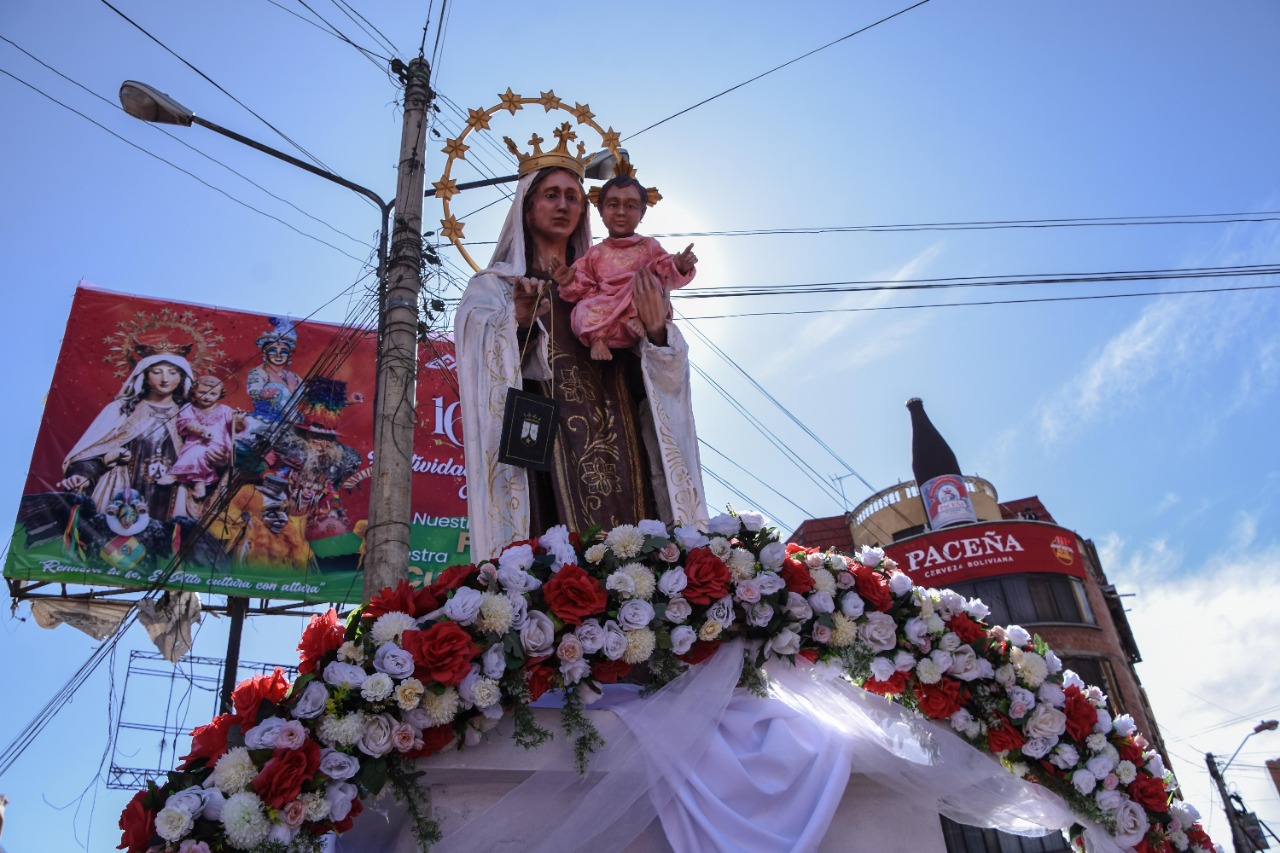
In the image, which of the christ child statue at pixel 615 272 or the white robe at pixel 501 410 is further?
the christ child statue at pixel 615 272

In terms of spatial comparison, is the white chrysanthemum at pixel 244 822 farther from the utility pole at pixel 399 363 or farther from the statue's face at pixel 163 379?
the statue's face at pixel 163 379

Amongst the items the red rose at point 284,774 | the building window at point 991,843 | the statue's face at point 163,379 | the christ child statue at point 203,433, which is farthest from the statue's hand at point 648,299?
the building window at point 991,843

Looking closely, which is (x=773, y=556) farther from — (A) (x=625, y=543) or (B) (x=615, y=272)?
(B) (x=615, y=272)

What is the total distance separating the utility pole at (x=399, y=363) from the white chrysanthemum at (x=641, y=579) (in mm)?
2241

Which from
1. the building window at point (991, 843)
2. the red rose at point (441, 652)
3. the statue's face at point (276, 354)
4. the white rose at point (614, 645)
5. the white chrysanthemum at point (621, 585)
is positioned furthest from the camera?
the building window at point (991, 843)

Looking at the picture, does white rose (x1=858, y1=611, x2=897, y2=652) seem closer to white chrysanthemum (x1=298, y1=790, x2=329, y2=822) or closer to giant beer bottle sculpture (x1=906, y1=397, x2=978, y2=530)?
white chrysanthemum (x1=298, y1=790, x2=329, y2=822)

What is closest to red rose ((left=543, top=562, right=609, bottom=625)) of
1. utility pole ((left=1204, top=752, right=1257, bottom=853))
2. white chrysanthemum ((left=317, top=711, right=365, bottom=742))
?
white chrysanthemum ((left=317, top=711, right=365, bottom=742))

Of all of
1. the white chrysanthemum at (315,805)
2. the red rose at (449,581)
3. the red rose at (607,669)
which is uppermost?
the red rose at (449,581)

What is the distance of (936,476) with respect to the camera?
25406 millimetres

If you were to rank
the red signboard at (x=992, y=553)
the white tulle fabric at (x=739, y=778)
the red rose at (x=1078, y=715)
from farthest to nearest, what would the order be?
the red signboard at (x=992, y=553), the red rose at (x=1078, y=715), the white tulle fabric at (x=739, y=778)

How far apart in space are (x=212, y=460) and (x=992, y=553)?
49.6 feet

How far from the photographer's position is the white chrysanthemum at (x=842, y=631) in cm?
380

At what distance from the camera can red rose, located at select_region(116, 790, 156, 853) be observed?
9.00 ft

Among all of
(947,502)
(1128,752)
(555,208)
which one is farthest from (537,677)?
(947,502)
